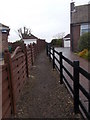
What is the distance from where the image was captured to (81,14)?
27.9 metres

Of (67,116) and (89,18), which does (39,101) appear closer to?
(67,116)

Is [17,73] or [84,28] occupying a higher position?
[84,28]

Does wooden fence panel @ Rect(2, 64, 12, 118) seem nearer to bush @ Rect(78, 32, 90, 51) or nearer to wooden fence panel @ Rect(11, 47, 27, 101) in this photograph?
wooden fence panel @ Rect(11, 47, 27, 101)

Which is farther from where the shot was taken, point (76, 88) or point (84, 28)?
point (84, 28)

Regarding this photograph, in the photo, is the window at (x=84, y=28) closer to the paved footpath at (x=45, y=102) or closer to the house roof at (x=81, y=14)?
the house roof at (x=81, y=14)

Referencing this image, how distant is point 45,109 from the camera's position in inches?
207

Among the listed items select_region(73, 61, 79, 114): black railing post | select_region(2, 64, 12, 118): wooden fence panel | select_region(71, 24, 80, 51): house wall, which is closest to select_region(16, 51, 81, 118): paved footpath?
select_region(73, 61, 79, 114): black railing post

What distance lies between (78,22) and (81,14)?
1422 mm

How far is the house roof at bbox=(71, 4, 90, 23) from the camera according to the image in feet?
88.6

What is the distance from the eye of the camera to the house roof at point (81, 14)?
27017 mm

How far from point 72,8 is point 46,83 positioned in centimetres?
2333

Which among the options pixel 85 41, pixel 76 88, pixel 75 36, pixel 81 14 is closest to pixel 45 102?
pixel 76 88

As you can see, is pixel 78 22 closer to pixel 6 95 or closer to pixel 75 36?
pixel 75 36

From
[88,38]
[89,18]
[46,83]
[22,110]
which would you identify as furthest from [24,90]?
[89,18]
